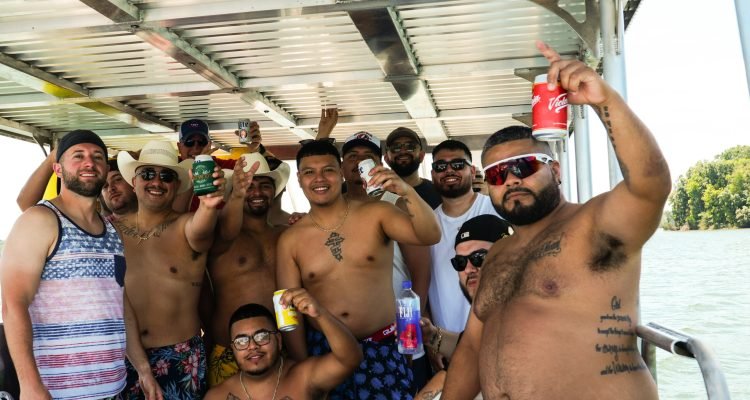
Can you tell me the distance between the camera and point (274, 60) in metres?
6.07

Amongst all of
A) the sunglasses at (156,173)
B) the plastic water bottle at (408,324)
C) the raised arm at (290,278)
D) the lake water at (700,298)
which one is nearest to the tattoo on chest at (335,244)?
the raised arm at (290,278)

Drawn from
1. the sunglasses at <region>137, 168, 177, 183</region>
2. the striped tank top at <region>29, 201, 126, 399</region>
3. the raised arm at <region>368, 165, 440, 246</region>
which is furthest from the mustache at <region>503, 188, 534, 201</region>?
the sunglasses at <region>137, 168, 177, 183</region>

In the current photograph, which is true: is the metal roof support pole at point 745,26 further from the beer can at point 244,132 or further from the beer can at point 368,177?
the beer can at point 244,132

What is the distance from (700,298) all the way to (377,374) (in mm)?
28348

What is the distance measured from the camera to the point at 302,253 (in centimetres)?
336

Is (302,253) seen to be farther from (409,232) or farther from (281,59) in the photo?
(281,59)

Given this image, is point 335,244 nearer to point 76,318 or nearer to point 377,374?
point 377,374

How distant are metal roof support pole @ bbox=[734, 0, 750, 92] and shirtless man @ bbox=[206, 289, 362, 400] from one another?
1920 millimetres

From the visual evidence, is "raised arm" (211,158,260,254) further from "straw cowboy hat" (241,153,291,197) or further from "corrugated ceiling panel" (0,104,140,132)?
"corrugated ceiling panel" (0,104,140,132)

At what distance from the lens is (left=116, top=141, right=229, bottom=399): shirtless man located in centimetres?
325

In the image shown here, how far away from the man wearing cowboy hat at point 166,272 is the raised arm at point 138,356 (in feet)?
0.35

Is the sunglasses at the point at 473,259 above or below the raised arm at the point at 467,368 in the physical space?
above

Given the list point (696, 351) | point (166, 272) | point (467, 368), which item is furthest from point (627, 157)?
point (166, 272)

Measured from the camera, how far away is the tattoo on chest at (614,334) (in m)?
1.89
